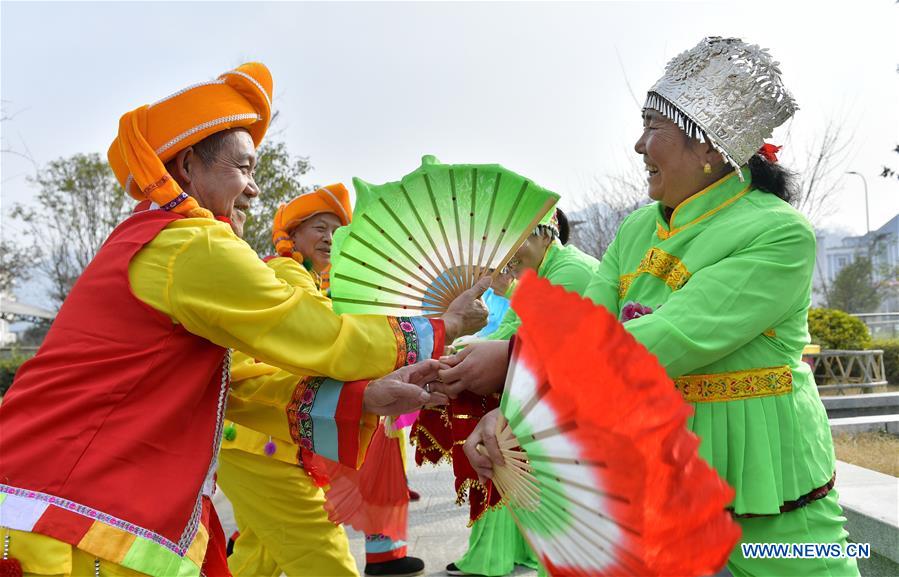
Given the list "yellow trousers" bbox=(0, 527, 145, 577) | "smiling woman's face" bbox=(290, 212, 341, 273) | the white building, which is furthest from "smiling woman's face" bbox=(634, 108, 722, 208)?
the white building

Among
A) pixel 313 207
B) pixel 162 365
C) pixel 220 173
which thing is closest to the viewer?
pixel 162 365

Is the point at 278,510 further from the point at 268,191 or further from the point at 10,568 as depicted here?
the point at 268,191

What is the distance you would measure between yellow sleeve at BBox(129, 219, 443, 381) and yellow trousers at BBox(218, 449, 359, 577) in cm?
173

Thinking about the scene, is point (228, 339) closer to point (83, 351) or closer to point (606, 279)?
point (83, 351)

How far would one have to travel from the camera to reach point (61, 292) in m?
23.3

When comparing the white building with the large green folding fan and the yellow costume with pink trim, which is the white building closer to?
the yellow costume with pink trim

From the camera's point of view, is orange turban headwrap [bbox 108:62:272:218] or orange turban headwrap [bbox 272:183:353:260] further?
orange turban headwrap [bbox 272:183:353:260]

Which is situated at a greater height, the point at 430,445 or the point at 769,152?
the point at 769,152

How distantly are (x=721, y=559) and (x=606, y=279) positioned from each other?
1436 mm

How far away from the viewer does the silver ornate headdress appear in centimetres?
243

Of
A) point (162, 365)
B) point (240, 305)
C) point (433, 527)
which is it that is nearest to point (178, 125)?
point (240, 305)

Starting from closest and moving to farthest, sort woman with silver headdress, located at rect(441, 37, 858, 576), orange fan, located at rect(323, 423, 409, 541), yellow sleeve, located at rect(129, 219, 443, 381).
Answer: yellow sleeve, located at rect(129, 219, 443, 381) → woman with silver headdress, located at rect(441, 37, 858, 576) → orange fan, located at rect(323, 423, 409, 541)

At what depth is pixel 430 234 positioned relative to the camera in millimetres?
2430

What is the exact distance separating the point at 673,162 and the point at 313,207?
3194mm
